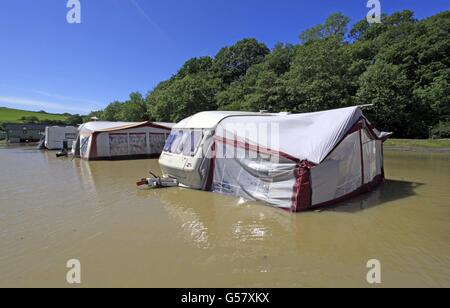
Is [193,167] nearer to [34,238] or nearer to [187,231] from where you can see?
[187,231]

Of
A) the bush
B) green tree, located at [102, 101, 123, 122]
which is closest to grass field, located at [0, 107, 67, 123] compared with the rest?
green tree, located at [102, 101, 123, 122]

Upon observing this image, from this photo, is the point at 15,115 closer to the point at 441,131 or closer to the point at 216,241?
the point at 441,131

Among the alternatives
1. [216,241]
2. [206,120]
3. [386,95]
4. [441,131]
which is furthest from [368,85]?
[216,241]

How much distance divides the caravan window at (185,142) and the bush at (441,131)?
86.3ft

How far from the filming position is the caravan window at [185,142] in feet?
33.4

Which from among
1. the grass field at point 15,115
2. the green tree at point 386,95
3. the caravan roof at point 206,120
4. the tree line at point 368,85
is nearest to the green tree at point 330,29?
the tree line at point 368,85

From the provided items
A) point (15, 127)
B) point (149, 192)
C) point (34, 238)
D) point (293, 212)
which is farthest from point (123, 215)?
point (15, 127)

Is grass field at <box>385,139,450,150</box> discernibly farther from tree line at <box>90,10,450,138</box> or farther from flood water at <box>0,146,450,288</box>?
flood water at <box>0,146,450,288</box>

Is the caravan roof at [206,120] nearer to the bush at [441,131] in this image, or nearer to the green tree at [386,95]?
the green tree at [386,95]

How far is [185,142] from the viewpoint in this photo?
10727mm

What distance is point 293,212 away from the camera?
737 centimetres

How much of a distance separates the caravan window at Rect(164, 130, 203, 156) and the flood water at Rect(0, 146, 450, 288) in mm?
1567

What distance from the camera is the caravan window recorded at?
10195 millimetres
